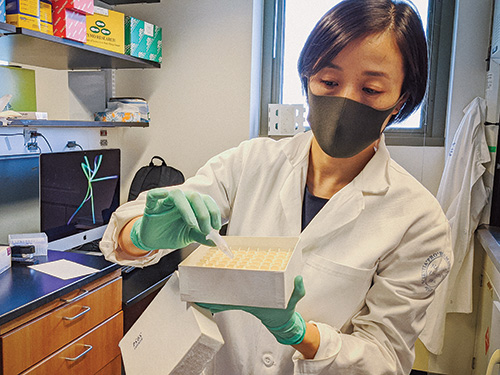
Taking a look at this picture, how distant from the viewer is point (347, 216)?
108cm

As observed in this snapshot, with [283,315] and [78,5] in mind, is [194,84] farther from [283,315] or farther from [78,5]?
[283,315]

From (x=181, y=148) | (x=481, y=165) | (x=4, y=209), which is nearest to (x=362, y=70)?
(x=481, y=165)

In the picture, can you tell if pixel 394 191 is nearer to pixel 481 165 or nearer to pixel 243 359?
pixel 243 359

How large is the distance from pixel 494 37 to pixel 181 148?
1929 mm

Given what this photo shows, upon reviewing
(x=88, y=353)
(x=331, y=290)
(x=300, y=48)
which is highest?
(x=300, y=48)

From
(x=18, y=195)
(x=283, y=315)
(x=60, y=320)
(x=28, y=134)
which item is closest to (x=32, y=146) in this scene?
(x=28, y=134)

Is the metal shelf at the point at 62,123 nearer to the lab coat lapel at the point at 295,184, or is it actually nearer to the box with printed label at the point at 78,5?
the box with printed label at the point at 78,5

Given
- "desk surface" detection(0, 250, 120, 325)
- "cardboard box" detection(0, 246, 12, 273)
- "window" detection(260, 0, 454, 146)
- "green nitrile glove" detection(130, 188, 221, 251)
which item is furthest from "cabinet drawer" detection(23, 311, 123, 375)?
"window" detection(260, 0, 454, 146)

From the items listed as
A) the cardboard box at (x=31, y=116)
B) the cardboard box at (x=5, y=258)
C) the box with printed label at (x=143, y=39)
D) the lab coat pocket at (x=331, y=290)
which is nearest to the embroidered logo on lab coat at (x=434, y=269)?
the lab coat pocket at (x=331, y=290)

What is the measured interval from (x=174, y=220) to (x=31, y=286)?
1147 mm

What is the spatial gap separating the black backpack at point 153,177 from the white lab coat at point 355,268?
1.75 m

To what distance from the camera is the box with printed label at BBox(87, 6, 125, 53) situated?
2295 mm

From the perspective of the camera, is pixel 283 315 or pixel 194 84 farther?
pixel 194 84

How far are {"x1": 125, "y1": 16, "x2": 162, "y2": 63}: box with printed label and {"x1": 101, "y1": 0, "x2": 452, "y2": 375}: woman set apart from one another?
5.33ft
